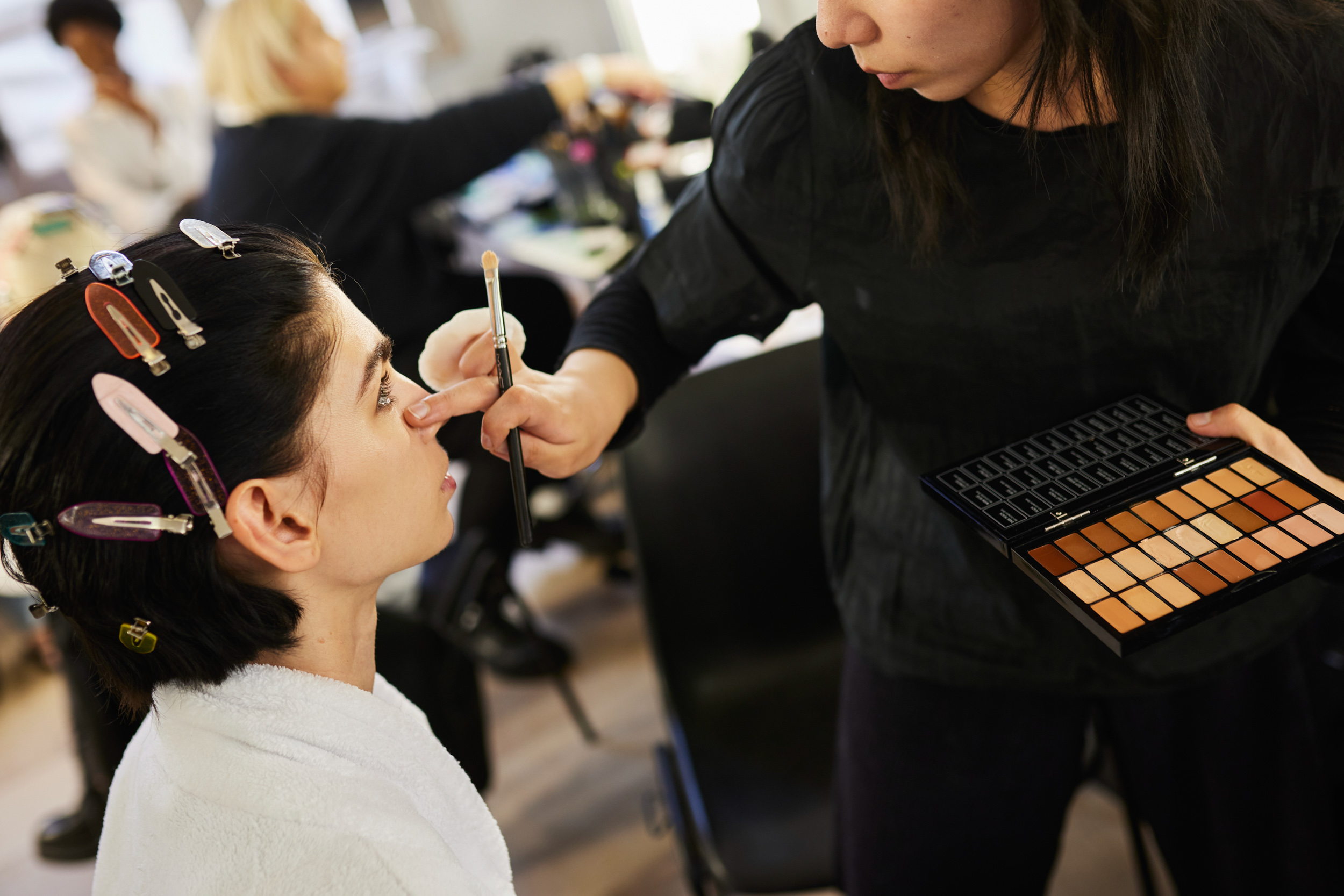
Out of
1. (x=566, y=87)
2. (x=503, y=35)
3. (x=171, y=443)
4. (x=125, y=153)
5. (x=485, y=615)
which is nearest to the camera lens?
(x=171, y=443)

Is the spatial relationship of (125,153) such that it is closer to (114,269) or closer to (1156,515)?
(114,269)

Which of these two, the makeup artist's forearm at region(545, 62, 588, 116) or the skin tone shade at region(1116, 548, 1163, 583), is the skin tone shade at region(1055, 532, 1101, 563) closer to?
the skin tone shade at region(1116, 548, 1163, 583)

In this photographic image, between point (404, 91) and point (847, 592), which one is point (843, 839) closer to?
point (847, 592)

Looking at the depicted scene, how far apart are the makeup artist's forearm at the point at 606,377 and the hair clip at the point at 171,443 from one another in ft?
0.85

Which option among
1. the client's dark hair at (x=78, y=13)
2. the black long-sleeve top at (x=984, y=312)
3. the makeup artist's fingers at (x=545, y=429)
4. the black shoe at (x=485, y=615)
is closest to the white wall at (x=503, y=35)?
the client's dark hair at (x=78, y=13)

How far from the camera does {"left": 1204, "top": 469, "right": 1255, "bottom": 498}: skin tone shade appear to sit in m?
0.57

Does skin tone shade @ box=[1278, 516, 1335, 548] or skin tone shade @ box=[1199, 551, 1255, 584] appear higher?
skin tone shade @ box=[1278, 516, 1335, 548]

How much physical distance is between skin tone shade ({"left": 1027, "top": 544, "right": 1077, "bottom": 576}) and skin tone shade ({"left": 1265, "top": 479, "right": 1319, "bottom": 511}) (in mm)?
130

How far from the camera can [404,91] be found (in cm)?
380

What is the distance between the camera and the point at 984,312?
66 cm

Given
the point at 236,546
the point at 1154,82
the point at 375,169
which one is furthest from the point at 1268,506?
the point at 375,169

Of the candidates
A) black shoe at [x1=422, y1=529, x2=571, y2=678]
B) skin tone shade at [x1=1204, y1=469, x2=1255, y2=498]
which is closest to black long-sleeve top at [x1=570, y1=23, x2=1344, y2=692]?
skin tone shade at [x1=1204, y1=469, x2=1255, y2=498]

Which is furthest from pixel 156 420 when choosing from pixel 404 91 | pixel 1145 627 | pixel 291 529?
pixel 404 91

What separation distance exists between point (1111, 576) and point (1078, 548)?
3 cm
